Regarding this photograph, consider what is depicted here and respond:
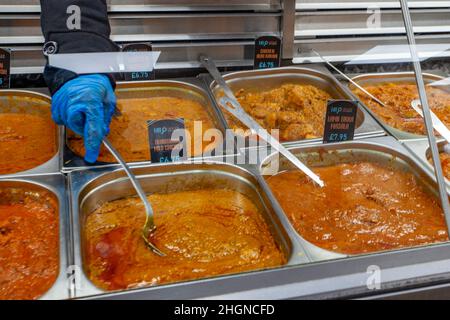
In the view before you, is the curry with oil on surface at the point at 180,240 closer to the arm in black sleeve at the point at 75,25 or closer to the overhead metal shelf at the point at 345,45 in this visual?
the arm in black sleeve at the point at 75,25

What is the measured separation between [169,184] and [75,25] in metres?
0.83

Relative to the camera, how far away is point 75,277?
1.43 meters

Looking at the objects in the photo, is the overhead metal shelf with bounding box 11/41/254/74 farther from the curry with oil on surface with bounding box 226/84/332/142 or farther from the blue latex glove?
the blue latex glove

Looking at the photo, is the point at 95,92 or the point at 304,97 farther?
the point at 304,97

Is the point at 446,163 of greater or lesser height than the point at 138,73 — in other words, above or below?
below

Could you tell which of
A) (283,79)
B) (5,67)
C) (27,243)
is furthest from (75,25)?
(283,79)

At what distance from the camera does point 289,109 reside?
258cm

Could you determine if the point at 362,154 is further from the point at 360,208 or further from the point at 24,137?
the point at 24,137

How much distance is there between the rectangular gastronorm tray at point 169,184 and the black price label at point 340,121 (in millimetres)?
426

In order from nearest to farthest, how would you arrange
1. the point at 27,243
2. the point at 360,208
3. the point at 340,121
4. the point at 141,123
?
the point at 27,243
the point at 360,208
the point at 340,121
the point at 141,123

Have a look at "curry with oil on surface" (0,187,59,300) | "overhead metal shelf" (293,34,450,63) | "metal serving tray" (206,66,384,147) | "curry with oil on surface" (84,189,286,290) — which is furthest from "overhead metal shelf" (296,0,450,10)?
"curry with oil on surface" (0,187,59,300)

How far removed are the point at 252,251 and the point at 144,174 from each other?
599mm
